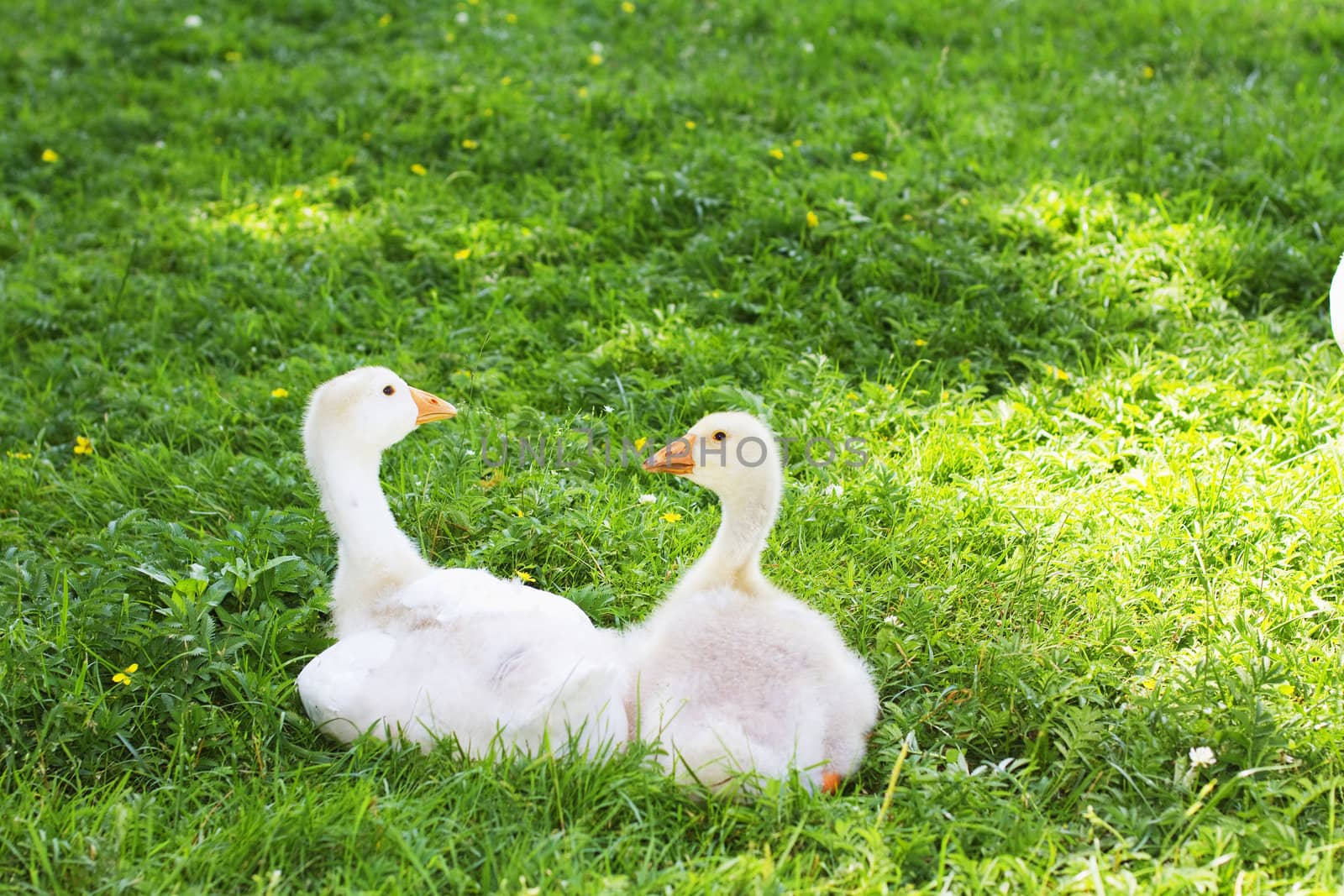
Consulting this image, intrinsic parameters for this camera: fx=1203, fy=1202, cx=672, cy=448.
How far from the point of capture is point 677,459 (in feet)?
10.6

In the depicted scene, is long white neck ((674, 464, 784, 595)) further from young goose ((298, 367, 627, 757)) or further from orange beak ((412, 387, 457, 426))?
orange beak ((412, 387, 457, 426))

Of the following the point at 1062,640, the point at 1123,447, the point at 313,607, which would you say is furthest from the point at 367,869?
the point at 1123,447

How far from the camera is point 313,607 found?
11.2 ft

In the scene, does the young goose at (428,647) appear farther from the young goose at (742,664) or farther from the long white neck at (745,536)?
the long white neck at (745,536)

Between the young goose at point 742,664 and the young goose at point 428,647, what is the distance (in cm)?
15

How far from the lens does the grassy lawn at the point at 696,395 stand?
9.25ft

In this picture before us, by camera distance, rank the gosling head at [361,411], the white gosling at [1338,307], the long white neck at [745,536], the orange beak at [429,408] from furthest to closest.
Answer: the white gosling at [1338,307]
the orange beak at [429,408]
the gosling head at [361,411]
the long white neck at [745,536]

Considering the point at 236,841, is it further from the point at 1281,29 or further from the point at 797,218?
the point at 1281,29

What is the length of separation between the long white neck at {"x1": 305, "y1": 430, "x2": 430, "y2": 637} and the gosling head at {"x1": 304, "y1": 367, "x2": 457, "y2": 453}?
0.02 m

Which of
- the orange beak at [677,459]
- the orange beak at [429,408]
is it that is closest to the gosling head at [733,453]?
the orange beak at [677,459]

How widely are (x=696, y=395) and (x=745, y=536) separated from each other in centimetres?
160

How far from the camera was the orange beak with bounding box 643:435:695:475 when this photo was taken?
3236 millimetres

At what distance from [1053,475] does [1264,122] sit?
3.39m

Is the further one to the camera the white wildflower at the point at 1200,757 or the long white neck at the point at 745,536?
the long white neck at the point at 745,536
